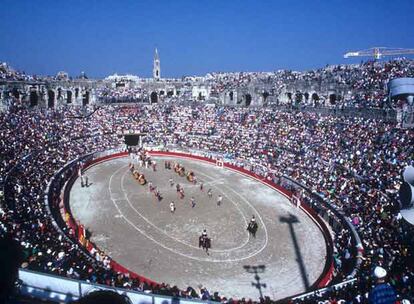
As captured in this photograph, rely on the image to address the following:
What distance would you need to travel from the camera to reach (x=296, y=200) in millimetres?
29531

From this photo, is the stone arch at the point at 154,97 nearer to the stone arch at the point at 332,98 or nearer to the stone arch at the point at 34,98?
the stone arch at the point at 34,98

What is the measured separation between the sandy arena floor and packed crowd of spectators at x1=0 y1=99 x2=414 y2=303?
1920 millimetres

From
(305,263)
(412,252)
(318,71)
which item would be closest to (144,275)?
(305,263)

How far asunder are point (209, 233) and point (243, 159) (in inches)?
651

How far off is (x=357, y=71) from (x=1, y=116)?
39998 millimetres

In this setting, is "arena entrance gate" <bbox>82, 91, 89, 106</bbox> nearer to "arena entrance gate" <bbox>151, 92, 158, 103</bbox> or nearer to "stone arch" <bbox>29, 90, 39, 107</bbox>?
"stone arch" <bbox>29, 90, 39, 107</bbox>

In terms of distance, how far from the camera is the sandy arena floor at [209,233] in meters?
19.1

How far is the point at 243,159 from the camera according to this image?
39781 millimetres

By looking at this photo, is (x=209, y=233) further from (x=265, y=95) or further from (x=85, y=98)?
(x=85, y=98)

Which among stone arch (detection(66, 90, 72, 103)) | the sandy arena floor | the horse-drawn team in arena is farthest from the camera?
stone arch (detection(66, 90, 72, 103))

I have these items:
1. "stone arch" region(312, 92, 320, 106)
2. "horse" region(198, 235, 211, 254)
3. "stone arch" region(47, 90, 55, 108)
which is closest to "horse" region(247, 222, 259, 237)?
"horse" region(198, 235, 211, 254)

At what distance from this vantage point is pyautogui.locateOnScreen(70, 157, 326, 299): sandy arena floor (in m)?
19.1

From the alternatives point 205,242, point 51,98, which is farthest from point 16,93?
point 205,242

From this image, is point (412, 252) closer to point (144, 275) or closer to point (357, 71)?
point (144, 275)
